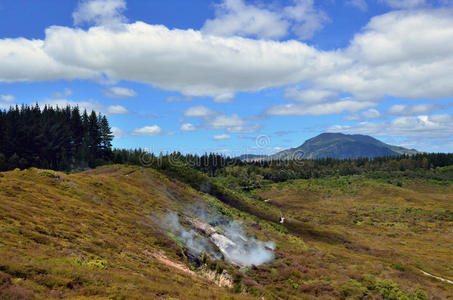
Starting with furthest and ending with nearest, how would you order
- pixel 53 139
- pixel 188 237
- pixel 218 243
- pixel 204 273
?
pixel 53 139
pixel 218 243
pixel 188 237
pixel 204 273

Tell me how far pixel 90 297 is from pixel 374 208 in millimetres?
124903

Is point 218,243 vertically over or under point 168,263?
under

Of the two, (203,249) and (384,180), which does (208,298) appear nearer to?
(203,249)

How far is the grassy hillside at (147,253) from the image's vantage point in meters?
17.7

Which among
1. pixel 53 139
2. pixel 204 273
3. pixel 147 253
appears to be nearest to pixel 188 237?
pixel 204 273

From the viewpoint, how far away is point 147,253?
28.9 meters

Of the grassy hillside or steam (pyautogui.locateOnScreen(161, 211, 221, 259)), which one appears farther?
steam (pyautogui.locateOnScreen(161, 211, 221, 259))

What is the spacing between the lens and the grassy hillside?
58.0ft

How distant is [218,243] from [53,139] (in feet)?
271

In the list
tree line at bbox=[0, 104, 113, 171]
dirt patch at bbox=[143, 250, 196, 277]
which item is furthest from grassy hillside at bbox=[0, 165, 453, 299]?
tree line at bbox=[0, 104, 113, 171]

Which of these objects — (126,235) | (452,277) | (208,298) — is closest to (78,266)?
(208,298)

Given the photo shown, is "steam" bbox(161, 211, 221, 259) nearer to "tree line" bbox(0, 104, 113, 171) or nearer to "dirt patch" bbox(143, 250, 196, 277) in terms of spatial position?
"dirt patch" bbox(143, 250, 196, 277)

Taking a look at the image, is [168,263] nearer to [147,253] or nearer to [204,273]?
[147,253]

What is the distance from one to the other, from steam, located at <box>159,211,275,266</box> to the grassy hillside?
88.5 inches
